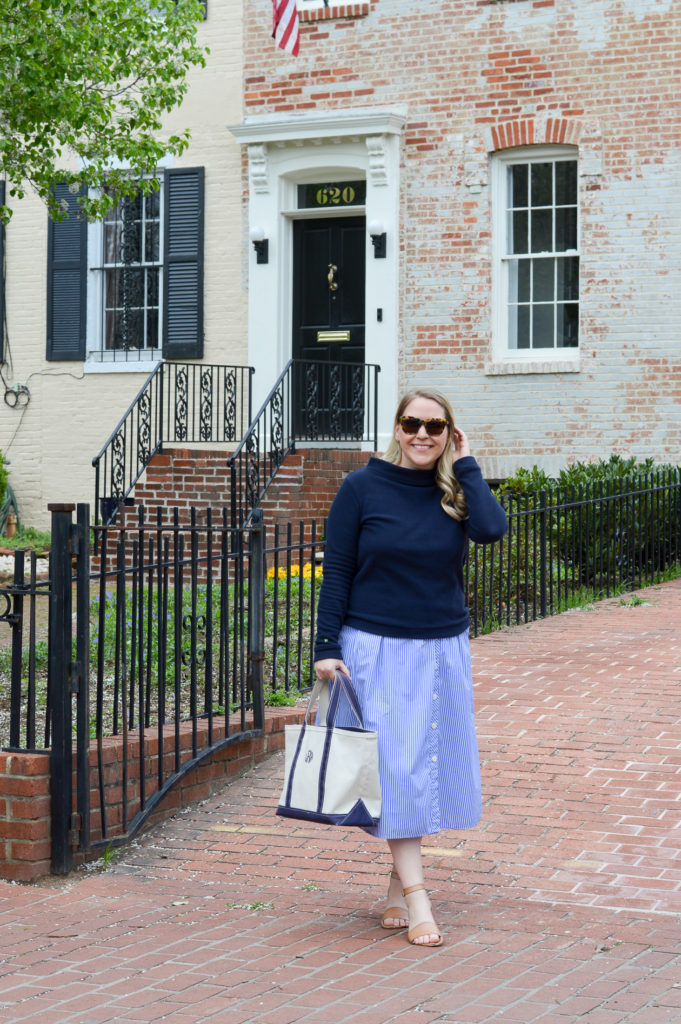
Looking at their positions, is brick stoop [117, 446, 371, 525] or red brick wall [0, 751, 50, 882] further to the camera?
brick stoop [117, 446, 371, 525]

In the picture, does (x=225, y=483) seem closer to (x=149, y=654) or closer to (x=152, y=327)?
(x=152, y=327)

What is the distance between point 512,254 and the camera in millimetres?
15148

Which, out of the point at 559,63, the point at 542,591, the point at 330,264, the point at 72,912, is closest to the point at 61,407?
the point at 330,264

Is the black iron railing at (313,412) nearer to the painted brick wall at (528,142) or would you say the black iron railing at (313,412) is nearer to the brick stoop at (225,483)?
the brick stoop at (225,483)

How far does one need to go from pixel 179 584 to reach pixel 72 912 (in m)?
1.49

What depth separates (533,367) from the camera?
1475 centimetres

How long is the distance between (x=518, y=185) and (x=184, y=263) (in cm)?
391

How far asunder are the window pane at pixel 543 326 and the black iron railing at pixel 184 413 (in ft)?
10.2

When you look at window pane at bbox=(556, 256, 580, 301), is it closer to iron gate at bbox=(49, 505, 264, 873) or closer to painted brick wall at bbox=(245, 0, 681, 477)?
painted brick wall at bbox=(245, 0, 681, 477)

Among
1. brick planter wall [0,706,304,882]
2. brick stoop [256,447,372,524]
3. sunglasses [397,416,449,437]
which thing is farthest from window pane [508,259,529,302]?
sunglasses [397,416,449,437]

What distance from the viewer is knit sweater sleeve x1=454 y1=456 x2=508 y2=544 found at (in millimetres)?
4707

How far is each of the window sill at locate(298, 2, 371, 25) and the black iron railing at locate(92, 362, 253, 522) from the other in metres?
3.86

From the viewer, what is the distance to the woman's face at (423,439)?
4.73 m

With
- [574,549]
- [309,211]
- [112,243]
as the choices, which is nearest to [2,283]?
[112,243]
